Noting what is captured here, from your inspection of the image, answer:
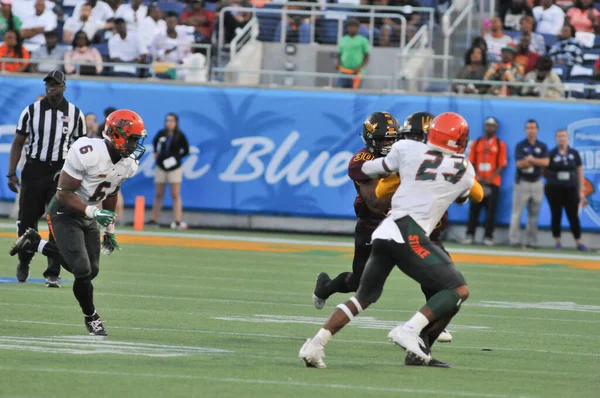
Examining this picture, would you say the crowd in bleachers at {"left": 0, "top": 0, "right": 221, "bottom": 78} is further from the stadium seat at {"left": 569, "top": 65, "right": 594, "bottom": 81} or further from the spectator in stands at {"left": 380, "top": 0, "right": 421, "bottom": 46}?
the stadium seat at {"left": 569, "top": 65, "right": 594, "bottom": 81}

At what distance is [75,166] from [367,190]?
1.83 metres

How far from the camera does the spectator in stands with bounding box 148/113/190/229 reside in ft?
58.9

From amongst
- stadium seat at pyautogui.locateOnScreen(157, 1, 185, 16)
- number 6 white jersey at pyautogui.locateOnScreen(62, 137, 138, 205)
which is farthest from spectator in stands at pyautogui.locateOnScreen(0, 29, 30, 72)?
number 6 white jersey at pyautogui.locateOnScreen(62, 137, 138, 205)

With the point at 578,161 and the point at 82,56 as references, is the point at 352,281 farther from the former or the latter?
the point at 82,56

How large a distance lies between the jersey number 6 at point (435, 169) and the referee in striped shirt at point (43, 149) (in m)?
4.55

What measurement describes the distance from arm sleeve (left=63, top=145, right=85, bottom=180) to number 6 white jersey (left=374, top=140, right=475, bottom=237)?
6.64 feet

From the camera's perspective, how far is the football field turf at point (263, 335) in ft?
19.3

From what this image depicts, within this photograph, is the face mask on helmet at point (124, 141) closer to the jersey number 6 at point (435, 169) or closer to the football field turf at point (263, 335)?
the football field turf at point (263, 335)

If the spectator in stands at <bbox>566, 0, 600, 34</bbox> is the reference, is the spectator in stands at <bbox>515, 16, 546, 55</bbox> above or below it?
below

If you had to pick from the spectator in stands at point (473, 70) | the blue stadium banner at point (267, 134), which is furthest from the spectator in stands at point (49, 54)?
the spectator in stands at point (473, 70)

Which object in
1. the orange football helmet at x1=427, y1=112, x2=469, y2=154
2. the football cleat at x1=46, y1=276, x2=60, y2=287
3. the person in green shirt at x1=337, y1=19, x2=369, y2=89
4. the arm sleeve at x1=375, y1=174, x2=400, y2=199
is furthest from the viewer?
the person in green shirt at x1=337, y1=19, x2=369, y2=89

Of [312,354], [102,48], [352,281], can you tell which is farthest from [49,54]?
[312,354]

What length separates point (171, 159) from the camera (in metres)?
18.0

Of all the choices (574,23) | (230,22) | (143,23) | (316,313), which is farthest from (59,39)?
(316,313)
